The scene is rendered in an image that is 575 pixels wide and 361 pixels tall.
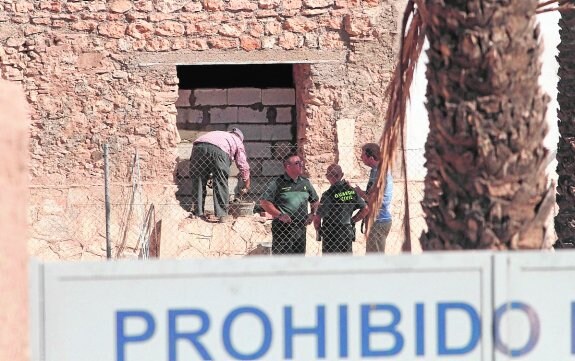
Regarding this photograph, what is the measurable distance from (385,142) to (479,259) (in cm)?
205

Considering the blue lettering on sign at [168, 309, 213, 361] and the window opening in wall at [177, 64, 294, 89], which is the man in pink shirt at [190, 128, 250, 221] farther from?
the blue lettering on sign at [168, 309, 213, 361]

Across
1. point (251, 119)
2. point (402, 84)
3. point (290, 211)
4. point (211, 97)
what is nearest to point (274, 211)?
point (290, 211)

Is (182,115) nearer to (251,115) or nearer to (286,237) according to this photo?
Result: (251,115)

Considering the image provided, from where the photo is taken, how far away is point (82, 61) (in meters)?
12.9

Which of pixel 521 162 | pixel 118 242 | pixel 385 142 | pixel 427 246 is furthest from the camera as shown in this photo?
pixel 118 242

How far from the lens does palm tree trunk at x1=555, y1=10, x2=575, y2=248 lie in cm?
911

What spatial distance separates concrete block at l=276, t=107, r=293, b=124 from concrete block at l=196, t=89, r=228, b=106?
645mm

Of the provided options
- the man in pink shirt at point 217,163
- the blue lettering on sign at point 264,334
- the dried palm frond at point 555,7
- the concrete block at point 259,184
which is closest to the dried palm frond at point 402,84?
the dried palm frond at point 555,7

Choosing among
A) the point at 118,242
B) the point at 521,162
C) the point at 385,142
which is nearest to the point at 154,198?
the point at 118,242

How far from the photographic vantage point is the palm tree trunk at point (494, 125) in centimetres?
582

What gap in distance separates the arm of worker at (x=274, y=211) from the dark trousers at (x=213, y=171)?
1879 mm

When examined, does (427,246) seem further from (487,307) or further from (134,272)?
(134,272)

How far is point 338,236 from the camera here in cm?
1078

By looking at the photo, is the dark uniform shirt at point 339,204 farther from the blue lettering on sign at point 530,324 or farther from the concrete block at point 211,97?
the blue lettering on sign at point 530,324
